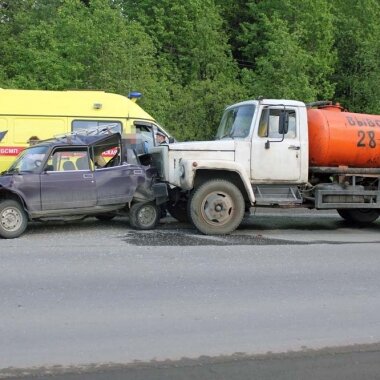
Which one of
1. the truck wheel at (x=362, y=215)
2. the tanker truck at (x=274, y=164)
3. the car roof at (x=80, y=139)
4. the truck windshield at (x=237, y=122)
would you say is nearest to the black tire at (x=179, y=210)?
the tanker truck at (x=274, y=164)

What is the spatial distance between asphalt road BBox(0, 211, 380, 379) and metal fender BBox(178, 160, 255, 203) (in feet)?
3.54

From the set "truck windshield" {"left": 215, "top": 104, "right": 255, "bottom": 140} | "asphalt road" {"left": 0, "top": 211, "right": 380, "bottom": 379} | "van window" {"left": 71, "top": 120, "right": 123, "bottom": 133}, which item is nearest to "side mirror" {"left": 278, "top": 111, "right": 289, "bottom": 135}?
"truck windshield" {"left": 215, "top": 104, "right": 255, "bottom": 140}

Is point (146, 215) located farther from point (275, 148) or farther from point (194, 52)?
point (194, 52)

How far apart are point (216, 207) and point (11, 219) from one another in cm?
379

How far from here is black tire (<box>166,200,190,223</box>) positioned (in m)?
13.0

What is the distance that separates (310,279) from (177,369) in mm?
3534

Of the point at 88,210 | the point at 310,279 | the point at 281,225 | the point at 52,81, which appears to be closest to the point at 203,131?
the point at 52,81

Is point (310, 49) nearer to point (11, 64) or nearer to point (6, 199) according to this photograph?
point (11, 64)

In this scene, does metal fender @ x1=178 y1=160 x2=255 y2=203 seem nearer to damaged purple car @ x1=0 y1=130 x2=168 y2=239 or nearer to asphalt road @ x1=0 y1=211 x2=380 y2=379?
damaged purple car @ x1=0 y1=130 x2=168 y2=239

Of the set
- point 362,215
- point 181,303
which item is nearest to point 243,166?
point 362,215

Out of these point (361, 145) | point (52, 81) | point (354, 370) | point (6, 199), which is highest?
point (52, 81)

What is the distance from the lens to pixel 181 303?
6566 millimetres

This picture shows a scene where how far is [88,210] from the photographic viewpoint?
11477mm

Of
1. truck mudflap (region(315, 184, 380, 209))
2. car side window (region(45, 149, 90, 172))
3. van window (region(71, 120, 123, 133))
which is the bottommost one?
truck mudflap (region(315, 184, 380, 209))
